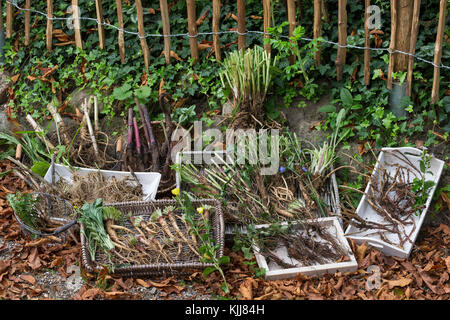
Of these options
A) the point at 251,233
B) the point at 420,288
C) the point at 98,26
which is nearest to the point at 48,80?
the point at 98,26

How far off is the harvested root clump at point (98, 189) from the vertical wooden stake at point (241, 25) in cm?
135

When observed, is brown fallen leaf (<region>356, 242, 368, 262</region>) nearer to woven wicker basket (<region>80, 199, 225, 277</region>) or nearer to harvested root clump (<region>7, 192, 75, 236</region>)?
woven wicker basket (<region>80, 199, 225, 277</region>)

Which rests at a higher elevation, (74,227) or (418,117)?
(418,117)

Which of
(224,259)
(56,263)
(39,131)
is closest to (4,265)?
(56,263)

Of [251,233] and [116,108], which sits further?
[116,108]

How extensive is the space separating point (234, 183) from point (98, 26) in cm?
192

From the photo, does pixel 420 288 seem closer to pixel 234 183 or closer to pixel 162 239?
pixel 234 183

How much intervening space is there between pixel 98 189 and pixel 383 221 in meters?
1.99

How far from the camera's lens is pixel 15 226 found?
3.75 metres

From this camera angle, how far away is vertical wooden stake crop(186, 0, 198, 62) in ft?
13.5

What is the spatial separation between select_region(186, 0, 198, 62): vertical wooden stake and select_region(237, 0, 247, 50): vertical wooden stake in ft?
1.21

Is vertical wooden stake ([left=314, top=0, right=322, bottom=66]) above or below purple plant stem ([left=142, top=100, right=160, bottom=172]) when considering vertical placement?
above

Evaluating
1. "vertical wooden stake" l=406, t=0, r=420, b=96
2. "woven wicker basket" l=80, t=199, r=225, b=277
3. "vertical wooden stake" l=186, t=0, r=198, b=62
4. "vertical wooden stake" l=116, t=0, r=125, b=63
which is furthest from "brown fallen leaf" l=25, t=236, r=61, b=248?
"vertical wooden stake" l=406, t=0, r=420, b=96

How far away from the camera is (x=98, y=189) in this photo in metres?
3.82
